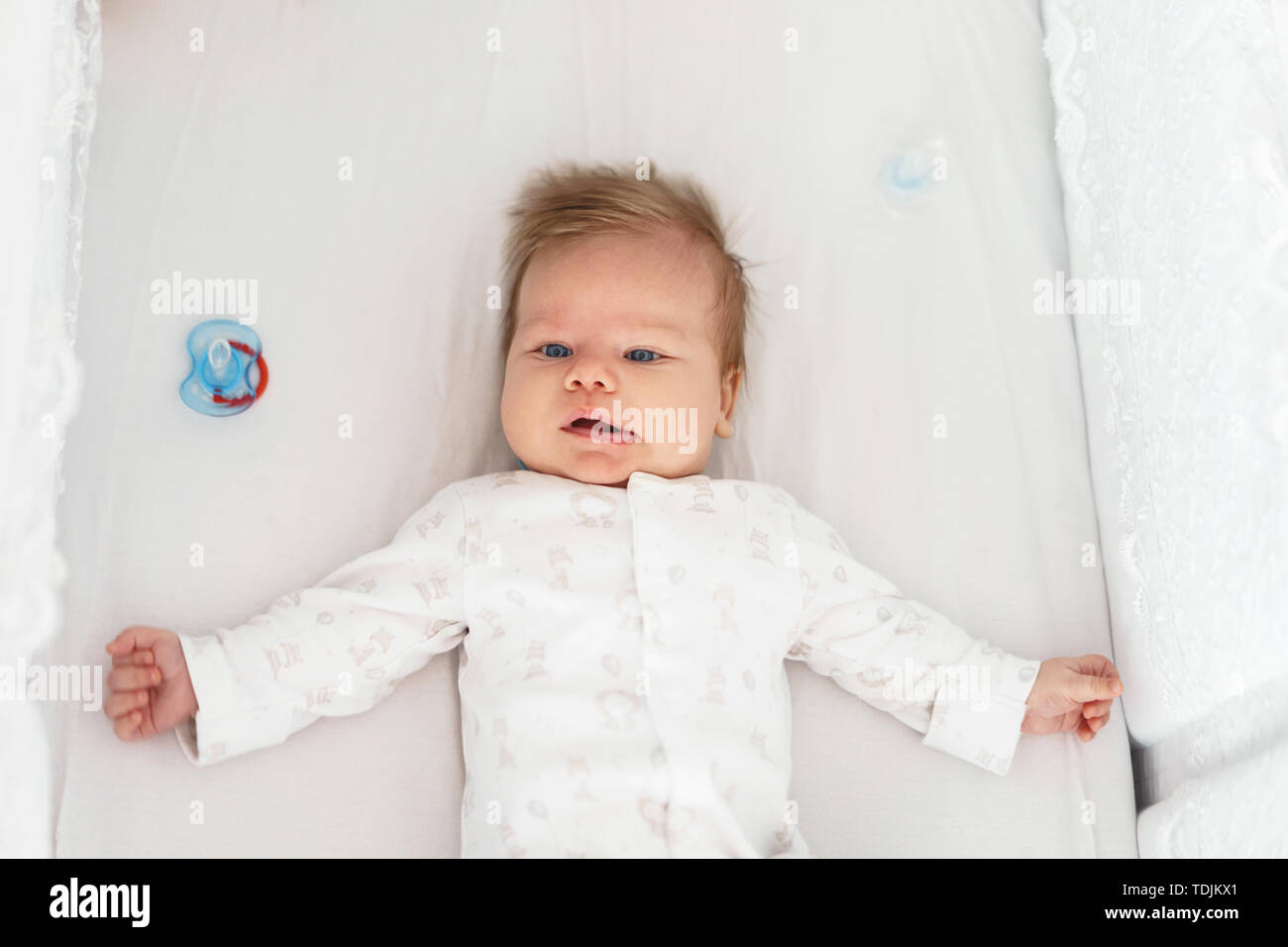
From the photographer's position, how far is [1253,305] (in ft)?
3.54

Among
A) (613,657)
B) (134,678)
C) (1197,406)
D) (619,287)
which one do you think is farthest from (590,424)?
(1197,406)

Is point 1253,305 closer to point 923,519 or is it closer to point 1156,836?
point 923,519

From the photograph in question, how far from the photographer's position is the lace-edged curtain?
910mm

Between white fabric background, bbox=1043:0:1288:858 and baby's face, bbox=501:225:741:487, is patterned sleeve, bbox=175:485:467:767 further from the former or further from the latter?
white fabric background, bbox=1043:0:1288:858

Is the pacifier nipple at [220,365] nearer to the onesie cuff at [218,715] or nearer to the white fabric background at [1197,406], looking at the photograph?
the onesie cuff at [218,715]

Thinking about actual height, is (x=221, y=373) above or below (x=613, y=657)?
above

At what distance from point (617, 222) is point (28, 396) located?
0.68m

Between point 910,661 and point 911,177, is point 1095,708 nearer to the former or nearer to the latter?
point 910,661

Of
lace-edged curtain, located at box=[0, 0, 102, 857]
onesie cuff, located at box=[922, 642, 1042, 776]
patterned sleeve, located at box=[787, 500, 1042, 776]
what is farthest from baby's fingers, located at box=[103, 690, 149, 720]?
onesie cuff, located at box=[922, 642, 1042, 776]

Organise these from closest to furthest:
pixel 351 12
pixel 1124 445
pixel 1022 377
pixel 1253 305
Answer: pixel 1253 305 < pixel 1124 445 < pixel 1022 377 < pixel 351 12

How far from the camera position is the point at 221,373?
1.38 metres

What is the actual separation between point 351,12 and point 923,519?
3.64 ft

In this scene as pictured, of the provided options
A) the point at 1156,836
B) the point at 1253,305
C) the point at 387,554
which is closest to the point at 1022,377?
the point at 1253,305
